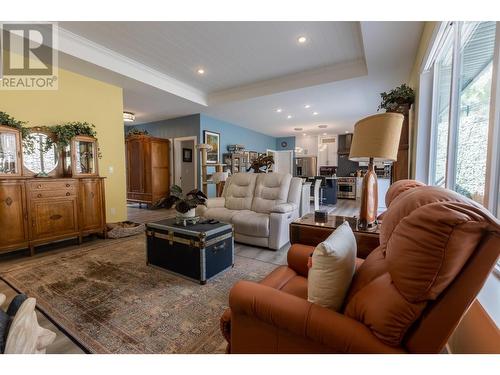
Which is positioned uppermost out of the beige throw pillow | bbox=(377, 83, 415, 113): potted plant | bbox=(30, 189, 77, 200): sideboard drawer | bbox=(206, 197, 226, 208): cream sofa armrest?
bbox=(377, 83, 415, 113): potted plant

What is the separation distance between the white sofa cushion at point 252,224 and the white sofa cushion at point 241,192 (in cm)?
34

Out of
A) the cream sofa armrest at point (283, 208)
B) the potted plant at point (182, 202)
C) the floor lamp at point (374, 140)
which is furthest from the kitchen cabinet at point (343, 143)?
the potted plant at point (182, 202)

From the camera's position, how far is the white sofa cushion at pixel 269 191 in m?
3.37

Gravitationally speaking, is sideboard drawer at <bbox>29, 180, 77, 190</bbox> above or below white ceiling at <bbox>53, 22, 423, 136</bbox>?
below

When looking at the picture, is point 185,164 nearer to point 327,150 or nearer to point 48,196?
point 48,196

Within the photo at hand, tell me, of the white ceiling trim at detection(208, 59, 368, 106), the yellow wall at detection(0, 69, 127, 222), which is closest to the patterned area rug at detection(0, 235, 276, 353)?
the yellow wall at detection(0, 69, 127, 222)

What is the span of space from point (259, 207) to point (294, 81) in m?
2.41

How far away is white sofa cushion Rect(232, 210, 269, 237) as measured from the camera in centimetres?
305

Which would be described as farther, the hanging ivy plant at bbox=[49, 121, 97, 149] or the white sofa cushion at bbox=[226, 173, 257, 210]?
the white sofa cushion at bbox=[226, 173, 257, 210]

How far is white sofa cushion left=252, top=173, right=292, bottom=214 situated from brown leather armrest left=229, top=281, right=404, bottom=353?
7.56ft

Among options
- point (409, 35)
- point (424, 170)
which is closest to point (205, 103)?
point (409, 35)

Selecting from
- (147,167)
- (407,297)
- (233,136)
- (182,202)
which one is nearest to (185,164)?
(147,167)

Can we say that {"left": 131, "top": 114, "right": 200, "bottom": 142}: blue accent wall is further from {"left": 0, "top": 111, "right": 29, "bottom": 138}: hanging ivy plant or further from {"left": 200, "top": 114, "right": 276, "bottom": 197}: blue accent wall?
{"left": 0, "top": 111, "right": 29, "bottom": 138}: hanging ivy plant

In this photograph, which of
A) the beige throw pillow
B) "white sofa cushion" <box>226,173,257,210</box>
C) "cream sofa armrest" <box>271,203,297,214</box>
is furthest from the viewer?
"white sofa cushion" <box>226,173,257,210</box>
